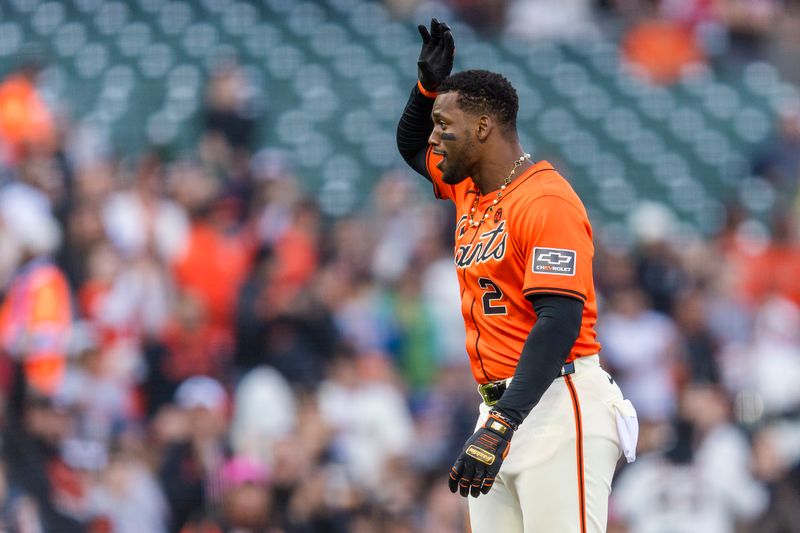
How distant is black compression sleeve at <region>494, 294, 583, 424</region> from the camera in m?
3.64

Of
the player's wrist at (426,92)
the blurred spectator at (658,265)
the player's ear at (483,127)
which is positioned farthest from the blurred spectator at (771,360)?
the player's ear at (483,127)

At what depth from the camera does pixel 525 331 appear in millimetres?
3885

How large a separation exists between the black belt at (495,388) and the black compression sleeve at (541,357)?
19 centimetres

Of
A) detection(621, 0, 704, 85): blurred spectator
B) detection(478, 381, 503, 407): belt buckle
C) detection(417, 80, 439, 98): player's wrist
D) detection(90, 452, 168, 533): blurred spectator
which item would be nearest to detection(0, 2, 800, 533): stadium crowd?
detection(90, 452, 168, 533): blurred spectator

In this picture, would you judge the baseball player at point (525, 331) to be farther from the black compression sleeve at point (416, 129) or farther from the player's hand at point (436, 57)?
the black compression sleeve at point (416, 129)

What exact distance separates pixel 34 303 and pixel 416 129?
414cm

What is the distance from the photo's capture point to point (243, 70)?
→ 10.9 meters

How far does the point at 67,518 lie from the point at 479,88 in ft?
13.3

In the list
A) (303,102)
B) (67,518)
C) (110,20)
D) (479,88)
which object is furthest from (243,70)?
(479,88)

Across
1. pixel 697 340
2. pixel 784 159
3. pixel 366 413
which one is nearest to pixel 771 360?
pixel 697 340

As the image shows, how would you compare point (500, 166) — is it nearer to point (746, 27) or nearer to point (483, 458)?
point (483, 458)

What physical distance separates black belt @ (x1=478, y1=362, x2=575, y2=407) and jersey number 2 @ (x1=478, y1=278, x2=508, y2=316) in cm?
21

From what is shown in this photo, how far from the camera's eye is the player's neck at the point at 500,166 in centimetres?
397

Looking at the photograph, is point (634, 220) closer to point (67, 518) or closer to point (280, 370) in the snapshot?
point (280, 370)
